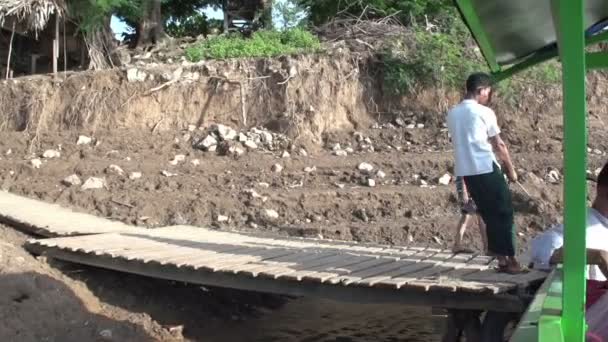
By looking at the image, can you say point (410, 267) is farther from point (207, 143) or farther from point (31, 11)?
point (31, 11)

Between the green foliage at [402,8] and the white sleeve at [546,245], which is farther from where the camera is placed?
the green foliage at [402,8]

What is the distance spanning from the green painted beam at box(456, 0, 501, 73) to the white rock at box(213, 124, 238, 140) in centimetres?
753

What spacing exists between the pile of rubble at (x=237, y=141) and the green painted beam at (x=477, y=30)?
7157 mm

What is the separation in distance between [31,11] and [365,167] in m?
6.79

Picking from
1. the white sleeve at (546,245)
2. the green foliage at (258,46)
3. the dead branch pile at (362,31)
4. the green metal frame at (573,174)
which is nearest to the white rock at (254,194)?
the green foliage at (258,46)

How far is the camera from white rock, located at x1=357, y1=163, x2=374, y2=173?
446 inches

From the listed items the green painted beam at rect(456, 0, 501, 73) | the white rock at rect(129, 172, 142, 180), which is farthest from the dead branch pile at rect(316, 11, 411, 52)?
the green painted beam at rect(456, 0, 501, 73)

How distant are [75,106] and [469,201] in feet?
27.2

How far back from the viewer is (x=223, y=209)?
34.2ft

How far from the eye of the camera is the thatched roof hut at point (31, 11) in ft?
41.9

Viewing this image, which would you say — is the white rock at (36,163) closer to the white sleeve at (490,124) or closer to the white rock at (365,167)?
the white rock at (365,167)

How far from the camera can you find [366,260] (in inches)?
243

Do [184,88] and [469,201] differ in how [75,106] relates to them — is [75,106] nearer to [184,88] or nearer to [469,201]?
[184,88]

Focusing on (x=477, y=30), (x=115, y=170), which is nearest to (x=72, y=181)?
(x=115, y=170)
